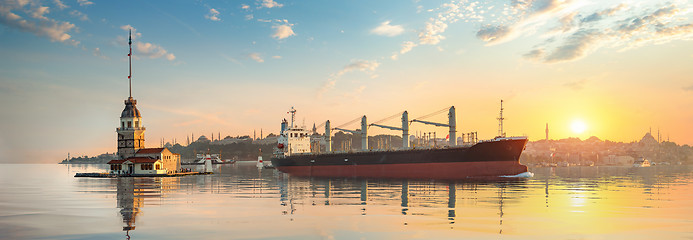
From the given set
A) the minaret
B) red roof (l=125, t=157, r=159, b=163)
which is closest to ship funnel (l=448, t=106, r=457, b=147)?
red roof (l=125, t=157, r=159, b=163)

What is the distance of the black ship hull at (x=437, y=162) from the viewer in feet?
209

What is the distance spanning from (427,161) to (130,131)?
6308cm

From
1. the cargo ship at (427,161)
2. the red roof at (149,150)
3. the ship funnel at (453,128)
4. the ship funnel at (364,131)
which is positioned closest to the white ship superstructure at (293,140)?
the cargo ship at (427,161)

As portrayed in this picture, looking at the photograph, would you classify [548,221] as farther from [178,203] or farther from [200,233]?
Answer: [178,203]

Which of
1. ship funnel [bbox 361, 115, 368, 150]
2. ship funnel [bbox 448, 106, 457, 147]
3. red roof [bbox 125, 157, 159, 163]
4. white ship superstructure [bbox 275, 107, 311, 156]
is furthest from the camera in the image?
white ship superstructure [bbox 275, 107, 311, 156]

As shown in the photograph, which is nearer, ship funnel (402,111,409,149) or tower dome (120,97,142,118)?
ship funnel (402,111,409,149)

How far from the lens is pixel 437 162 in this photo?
67562 mm

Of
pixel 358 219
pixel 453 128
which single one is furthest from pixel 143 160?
pixel 358 219

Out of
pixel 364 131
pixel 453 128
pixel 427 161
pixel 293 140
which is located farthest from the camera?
pixel 293 140

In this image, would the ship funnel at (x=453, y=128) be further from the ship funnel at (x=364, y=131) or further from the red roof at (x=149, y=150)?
the red roof at (x=149, y=150)

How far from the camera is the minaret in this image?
96.6m

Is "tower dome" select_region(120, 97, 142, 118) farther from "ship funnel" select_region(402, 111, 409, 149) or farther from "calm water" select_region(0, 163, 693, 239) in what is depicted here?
"calm water" select_region(0, 163, 693, 239)

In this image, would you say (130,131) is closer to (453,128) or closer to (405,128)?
(405,128)

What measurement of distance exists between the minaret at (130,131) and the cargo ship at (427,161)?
3242cm
